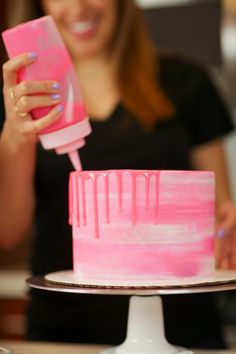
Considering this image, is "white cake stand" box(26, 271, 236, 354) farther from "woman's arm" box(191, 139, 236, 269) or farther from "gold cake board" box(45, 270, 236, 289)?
"woman's arm" box(191, 139, 236, 269)

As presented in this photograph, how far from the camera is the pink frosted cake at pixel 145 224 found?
2.49 feet

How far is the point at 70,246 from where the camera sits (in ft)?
3.82

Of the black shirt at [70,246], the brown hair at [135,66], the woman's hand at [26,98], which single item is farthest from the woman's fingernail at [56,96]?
the brown hair at [135,66]

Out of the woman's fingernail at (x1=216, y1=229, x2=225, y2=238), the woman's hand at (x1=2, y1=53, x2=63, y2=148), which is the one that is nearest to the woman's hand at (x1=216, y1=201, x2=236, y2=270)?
the woman's fingernail at (x1=216, y1=229, x2=225, y2=238)

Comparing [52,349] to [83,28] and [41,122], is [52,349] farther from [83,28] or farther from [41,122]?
[83,28]

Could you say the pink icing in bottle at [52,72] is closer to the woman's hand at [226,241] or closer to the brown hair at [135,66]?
the woman's hand at [226,241]

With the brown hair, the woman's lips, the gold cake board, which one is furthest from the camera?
the brown hair

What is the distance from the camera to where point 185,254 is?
30.6 inches

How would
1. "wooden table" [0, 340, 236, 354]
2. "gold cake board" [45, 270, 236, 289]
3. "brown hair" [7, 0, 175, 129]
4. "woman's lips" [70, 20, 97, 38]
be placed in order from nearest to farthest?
1. "gold cake board" [45, 270, 236, 289]
2. "wooden table" [0, 340, 236, 354]
3. "woman's lips" [70, 20, 97, 38]
4. "brown hair" [7, 0, 175, 129]

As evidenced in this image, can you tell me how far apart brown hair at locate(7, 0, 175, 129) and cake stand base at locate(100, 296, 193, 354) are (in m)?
0.47

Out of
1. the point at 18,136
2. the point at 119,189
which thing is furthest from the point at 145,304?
the point at 18,136

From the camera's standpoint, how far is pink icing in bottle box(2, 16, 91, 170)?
78 centimetres

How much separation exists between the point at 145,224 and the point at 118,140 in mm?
447

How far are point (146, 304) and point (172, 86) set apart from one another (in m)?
0.59
